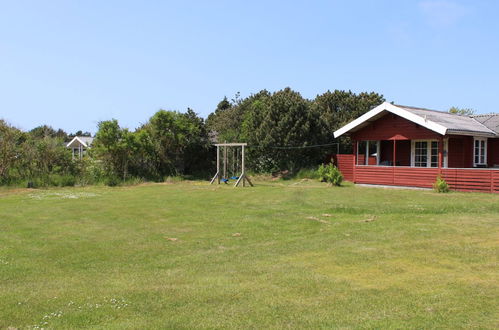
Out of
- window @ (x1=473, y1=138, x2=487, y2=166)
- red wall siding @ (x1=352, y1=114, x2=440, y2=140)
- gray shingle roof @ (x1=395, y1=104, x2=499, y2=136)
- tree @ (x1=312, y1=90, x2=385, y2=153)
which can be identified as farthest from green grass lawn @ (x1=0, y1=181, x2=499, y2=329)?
tree @ (x1=312, y1=90, x2=385, y2=153)

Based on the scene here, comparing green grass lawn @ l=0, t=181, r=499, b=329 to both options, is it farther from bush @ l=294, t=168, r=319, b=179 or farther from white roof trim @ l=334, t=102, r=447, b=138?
bush @ l=294, t=168, r=319, b=179

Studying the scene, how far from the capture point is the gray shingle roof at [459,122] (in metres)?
20.8

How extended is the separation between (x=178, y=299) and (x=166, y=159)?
25944 mm

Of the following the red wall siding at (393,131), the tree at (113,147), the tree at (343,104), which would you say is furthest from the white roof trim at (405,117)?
the tree at (113,147)

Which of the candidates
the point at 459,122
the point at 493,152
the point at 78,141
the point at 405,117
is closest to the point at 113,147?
the point at 405,117

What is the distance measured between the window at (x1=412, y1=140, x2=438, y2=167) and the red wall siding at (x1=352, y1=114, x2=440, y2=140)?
1.80m

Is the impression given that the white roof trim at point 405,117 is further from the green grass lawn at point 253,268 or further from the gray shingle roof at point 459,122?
the green grass lawn at point 253,268

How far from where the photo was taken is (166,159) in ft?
102

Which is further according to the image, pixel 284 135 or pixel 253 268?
pixel 284 135

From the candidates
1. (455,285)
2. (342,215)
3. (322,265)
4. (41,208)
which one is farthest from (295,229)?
(41,208)

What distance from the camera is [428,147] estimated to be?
23.2m

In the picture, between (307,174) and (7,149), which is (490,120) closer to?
(307,174)

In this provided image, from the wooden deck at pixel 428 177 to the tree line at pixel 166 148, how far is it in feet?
24.1

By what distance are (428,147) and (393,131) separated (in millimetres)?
2097
